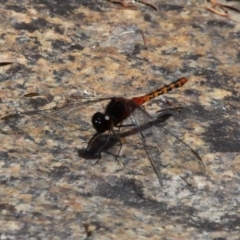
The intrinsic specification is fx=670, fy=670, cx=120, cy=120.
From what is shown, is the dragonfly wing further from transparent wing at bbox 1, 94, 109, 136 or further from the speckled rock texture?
transparent wing at bbox 1, 94, 109, 136

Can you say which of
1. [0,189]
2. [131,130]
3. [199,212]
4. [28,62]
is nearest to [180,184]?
[199,212]

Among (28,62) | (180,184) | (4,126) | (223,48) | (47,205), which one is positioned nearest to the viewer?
(47,205)

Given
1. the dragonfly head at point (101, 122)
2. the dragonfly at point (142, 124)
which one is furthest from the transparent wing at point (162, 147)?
the dragonfly head at point (101, 122)

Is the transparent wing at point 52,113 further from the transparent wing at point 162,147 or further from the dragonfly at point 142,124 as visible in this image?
the transparent wing at point 162,147

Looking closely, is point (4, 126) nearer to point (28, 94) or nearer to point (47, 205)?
point (28, 94)

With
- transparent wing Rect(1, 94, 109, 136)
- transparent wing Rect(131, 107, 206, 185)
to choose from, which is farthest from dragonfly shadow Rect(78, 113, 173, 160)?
transparent wing Rect(1, 94, 109, 136)
